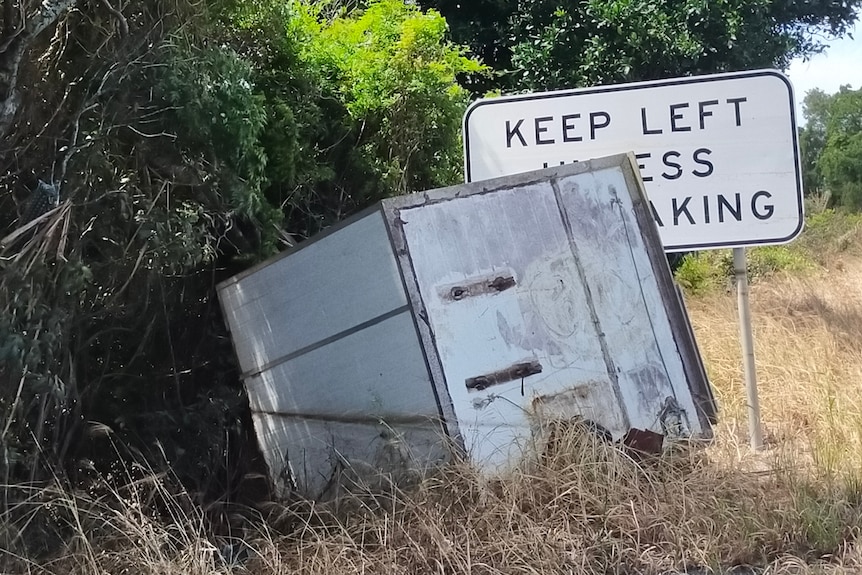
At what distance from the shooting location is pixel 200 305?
440 cm

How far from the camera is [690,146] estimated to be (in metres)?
3.86

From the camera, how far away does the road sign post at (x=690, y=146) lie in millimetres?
3742

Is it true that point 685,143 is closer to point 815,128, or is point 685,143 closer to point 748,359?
point 748,359

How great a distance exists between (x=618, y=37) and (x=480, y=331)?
498cm

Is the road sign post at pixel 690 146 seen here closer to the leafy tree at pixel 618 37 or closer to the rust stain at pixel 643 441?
the rust stain at pixel 643 441

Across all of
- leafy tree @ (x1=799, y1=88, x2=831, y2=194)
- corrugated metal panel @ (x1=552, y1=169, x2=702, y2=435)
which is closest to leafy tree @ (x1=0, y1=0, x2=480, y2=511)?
corrugated metal panel @ (x1=552, y1=169, x2=702, y2=435)

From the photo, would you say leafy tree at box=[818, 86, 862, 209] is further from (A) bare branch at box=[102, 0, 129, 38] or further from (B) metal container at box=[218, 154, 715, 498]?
(A) bare branch at box=[102, 0, 129, 38]

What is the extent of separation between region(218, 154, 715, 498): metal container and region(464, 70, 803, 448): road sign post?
0.87 ft

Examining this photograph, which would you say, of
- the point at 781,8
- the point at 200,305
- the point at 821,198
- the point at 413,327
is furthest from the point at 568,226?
the point at 821,198

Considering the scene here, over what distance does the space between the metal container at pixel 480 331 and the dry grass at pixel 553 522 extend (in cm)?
23

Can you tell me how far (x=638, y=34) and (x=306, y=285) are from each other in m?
5.03

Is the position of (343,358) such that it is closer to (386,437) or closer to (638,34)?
(386,437)

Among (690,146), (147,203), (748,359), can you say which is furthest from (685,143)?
(147,203)

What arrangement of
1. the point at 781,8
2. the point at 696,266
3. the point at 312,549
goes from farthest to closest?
the point at 696,266 < the point at 781,8 < the point at 312,549
